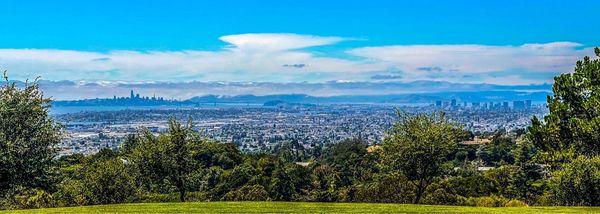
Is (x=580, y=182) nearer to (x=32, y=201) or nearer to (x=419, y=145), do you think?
(x=419, y=145)

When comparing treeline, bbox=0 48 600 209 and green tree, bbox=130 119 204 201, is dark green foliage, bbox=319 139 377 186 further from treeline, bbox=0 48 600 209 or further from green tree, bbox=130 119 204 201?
green tree, bbox=130 119 204 201

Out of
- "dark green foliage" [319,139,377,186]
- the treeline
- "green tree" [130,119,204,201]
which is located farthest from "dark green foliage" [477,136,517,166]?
"green tree" [130,119,204,201]

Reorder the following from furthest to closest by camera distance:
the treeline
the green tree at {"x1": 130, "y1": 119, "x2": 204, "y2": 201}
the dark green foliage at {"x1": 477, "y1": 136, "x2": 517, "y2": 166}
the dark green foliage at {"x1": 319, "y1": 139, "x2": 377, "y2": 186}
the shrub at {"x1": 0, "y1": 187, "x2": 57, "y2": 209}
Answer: the dark green foliage at {"x1": 477, "y1": 136, "x2": 517, "y2": 166}, the dark green foliage at {"x1": 319, "y1": 139, "x2": 377, "y2": 186}, the shrub at {"x1": 0, "y1": 187, "x2": 57, "y2": 209}, the green tree at {"x1": 130, "y1": 119, "x2": 204, "y2": 201}, the treeline

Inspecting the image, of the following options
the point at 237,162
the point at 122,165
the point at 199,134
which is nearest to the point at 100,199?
the point at 122,165

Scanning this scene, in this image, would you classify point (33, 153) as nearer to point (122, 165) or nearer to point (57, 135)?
point (57, 135)

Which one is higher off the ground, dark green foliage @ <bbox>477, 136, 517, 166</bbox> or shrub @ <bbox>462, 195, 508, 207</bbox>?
shrub @ <bbox>462, 195, 508, 207</bbox>

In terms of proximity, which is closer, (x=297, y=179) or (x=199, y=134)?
(x=199, y=134)
